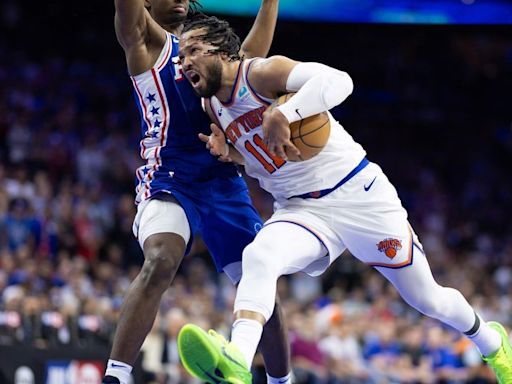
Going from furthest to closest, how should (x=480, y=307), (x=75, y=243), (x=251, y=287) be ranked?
(x=480, y=307) → (x=75, y=243) → (x=251, y=287)

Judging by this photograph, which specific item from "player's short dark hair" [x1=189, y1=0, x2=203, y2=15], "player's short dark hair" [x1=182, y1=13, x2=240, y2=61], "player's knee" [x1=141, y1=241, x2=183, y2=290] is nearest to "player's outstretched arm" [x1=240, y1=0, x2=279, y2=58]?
"player's short dark hair" [x1=189, y1=0, x2=203, y2=15]

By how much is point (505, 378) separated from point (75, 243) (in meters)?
8.87

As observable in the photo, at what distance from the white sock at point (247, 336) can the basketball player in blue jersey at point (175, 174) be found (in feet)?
2.67

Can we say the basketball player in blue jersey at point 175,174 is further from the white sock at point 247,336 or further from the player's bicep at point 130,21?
the white sock at point 247,336

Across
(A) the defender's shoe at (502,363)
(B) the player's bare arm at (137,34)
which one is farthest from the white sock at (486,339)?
(B) the player's bare arm at (137,34)

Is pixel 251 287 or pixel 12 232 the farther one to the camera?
pixel 12 232

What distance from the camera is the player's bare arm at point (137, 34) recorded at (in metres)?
6.18

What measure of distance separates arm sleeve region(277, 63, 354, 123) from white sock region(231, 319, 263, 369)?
1180 mm

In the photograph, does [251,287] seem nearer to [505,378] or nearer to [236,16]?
[505,378]

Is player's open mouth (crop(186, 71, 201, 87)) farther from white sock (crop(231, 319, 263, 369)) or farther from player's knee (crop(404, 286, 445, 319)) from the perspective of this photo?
player's knee (crop(404, 286, 445, 319))

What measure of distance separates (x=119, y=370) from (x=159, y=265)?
2.24 feet

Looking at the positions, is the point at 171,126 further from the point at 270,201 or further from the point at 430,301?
the point at 270,201

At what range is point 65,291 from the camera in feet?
40.1

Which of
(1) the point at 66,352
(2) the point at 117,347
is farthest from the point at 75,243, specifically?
(2) the point at 117,347
